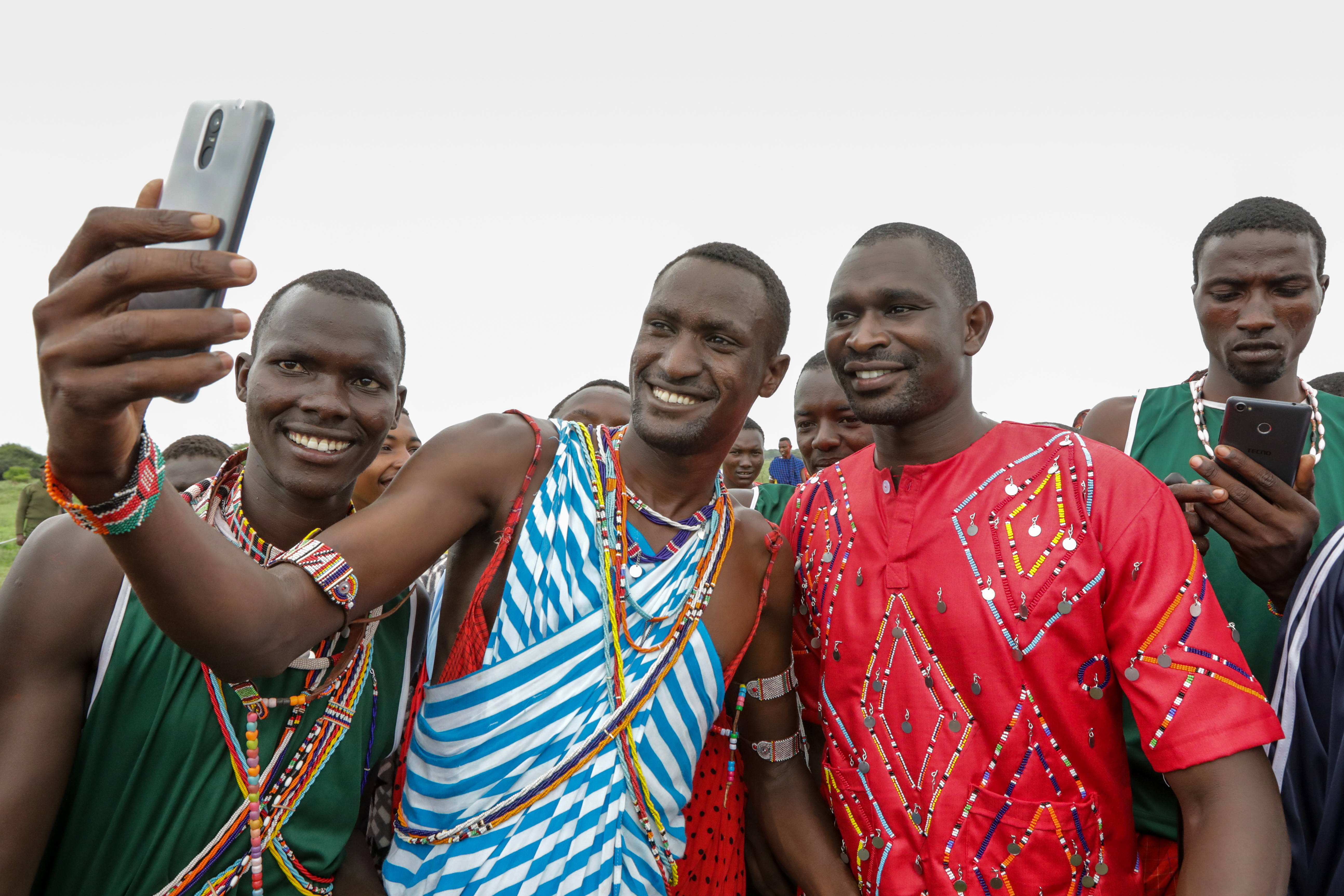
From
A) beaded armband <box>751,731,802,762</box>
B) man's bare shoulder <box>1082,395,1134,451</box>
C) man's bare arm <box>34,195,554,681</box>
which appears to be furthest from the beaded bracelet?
man's bare shoulder <box>1082,395,1134,451</box>

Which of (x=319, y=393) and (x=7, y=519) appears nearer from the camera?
(x=319, y=393)

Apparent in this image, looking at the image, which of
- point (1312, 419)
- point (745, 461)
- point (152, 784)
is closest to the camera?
point (152, 784)

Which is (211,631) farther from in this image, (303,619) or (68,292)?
(68,292)

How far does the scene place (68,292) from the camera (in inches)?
48.5

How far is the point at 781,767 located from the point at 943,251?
1.81 metres

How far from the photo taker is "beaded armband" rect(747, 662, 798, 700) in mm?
2818

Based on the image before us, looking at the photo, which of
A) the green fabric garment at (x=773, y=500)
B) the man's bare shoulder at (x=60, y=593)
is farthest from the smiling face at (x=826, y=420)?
the man's bare shoulder at (x=60, y=593)

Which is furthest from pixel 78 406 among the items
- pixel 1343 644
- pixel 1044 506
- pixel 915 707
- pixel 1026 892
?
pixel 1343 644

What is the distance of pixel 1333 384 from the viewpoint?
623 cm

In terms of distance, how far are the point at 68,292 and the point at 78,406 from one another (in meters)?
0.17

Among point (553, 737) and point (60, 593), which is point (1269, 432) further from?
point (60, 593)

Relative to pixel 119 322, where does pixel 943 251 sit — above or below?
above

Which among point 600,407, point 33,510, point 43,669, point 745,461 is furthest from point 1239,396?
point 33,510

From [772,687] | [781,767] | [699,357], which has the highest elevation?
[699,357]
